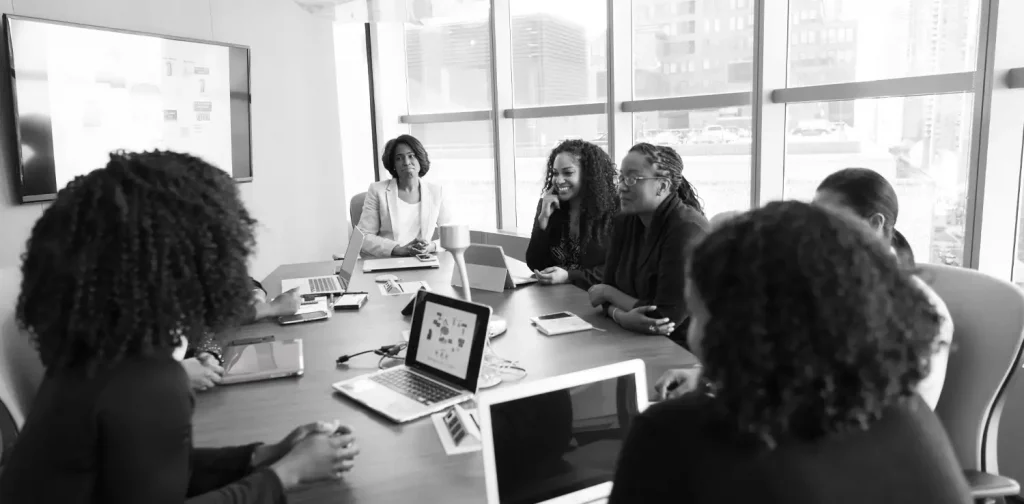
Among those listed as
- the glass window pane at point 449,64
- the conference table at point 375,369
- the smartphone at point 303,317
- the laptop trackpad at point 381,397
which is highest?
the glass window pane at point 449,64

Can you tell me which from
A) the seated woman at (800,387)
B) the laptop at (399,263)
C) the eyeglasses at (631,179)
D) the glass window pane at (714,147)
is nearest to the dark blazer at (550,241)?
the laptop at (399,263)

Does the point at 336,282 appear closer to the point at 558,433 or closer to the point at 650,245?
the point at 650,245

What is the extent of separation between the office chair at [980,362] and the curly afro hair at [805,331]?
958 millimetres

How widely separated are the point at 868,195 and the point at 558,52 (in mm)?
3599

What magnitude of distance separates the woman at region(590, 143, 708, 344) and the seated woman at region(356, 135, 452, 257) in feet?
5.61

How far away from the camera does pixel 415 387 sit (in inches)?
66.7

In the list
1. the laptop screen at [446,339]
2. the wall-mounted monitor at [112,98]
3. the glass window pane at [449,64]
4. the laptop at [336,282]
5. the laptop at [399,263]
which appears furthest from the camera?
the glass window pane at [449,64]

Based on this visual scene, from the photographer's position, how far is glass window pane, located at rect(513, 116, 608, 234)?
16.3 feet

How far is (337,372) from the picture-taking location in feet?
6.25

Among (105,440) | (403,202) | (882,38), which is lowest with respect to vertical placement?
(105,440)

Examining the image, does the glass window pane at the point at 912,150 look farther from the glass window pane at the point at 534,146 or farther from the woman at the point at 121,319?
the woman at the point at 121,319

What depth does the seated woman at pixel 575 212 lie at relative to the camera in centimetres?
324

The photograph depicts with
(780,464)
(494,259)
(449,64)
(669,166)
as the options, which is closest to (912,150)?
(669,166)

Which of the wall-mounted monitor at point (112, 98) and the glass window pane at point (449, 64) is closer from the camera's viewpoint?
the wall-mounted monitor at point (112, 98)
